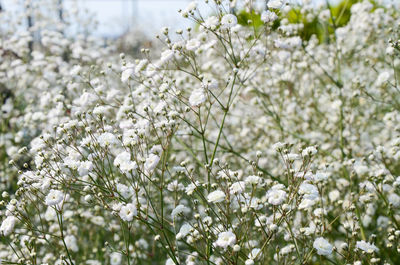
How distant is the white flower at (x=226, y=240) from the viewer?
95.1 inches

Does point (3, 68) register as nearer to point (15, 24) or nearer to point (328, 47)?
point (15, 24)

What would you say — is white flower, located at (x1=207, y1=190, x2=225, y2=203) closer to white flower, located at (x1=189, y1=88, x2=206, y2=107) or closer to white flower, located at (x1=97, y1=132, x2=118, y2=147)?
white flower, located at (x1=189, y1=88, x2=206, y2=107)

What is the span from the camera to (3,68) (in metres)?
7.27

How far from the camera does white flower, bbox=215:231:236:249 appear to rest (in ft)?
7.93

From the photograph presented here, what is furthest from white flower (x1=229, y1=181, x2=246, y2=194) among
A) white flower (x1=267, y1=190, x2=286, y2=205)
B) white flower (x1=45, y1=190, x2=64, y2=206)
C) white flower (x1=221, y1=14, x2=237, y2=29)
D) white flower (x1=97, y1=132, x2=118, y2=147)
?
white flower (x1=221, y1=14, x2=237, y2=29)

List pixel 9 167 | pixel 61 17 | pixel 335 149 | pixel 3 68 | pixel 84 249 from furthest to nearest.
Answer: pixel 61 17, pixel 3 68, pixel 9 167, pixel 335 149, pixel 84 249

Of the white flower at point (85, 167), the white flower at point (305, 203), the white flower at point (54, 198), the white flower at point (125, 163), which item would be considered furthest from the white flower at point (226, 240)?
the white flower at point (54, 198)

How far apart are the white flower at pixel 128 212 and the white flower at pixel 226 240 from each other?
0.53 meters

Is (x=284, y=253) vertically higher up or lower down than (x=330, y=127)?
lower down

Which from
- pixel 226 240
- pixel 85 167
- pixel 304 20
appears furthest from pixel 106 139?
pixel 304 20

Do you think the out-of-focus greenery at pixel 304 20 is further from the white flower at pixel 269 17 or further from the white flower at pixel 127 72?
the white flower at pixel 127 72

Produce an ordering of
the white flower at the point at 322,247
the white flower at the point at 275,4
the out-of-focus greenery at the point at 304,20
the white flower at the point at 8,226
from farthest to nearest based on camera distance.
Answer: the out-of-focus greenery at the point at 304,20 → the white flower at the point at 275,4 → the white flower at the point at 8,226 → the white flower at the point at 322,247

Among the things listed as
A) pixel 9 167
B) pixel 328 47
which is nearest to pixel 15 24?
pixel 9 167

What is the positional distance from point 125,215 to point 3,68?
18.4 ft
